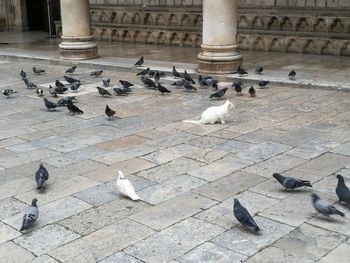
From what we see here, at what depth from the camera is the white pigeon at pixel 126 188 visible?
557 centimetres

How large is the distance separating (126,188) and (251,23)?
11309mm

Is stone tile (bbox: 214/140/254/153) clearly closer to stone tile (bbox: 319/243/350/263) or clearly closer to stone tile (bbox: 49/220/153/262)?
stone tile (bbox: 49/220/153/262)

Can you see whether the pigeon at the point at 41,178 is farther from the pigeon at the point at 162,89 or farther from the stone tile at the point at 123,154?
the pigeon at the point at 162,89

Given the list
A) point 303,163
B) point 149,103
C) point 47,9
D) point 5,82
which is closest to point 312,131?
point 303,163

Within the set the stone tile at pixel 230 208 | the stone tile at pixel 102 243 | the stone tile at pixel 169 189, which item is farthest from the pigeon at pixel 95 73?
the stone tile at pixel 102 243

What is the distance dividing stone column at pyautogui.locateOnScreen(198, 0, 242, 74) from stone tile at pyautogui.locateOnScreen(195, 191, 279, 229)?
646 centimetres

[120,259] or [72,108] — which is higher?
[72,108]

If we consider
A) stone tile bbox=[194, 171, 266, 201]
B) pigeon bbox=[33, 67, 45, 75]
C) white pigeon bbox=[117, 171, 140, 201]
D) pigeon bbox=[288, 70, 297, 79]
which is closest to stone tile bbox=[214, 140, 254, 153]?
stone tile bbox=[194, 171, 266, 201]

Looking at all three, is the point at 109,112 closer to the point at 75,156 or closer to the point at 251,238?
the point at 75,156

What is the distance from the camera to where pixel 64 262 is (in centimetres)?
435

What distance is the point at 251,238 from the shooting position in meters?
4.67

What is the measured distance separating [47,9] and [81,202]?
16917 mm

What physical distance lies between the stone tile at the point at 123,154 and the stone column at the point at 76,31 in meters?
7.71

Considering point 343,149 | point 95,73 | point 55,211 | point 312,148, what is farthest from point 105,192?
point 95,73
